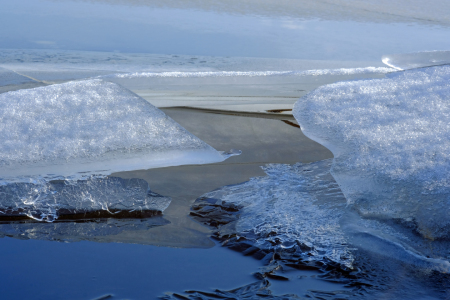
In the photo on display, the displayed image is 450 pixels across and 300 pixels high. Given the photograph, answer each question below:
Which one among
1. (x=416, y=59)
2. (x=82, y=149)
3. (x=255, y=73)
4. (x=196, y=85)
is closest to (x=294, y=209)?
(x=82, y=149)

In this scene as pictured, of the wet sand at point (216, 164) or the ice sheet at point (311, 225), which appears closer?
the ice sheet at point (311, 225)

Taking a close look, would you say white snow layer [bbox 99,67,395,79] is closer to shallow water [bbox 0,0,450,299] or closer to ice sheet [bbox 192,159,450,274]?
shallow water [bbox 0,0,450,299]

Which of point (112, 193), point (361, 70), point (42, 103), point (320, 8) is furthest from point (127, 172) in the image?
point (320, 8)

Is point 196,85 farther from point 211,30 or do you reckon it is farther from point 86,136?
point 211,30

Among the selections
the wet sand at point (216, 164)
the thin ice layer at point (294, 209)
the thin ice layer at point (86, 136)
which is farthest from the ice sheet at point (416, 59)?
the thin ice layer at point (86, 136)

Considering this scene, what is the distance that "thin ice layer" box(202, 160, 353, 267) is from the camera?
2.87 ft

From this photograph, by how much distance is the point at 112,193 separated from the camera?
1065mm

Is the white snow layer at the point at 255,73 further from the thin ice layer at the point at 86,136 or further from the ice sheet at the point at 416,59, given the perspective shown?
the thin ice layer at the point at 86,136

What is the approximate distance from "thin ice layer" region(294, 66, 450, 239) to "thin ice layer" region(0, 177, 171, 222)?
1.67 feet

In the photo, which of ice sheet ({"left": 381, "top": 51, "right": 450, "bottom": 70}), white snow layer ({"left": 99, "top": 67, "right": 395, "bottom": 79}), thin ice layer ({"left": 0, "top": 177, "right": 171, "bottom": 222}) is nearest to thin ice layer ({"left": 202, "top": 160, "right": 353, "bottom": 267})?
thin ice layer ({"left": 0, "top": 177, "right": 171, "bottom": 222})

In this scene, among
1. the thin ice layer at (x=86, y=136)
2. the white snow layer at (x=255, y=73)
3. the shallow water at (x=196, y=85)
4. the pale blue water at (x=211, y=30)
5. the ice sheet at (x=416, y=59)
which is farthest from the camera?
the pale blue water at (x=211, y=30)

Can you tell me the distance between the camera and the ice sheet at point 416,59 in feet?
7.30

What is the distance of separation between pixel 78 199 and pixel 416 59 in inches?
80.9

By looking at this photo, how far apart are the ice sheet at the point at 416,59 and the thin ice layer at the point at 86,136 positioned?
1.47 metres
